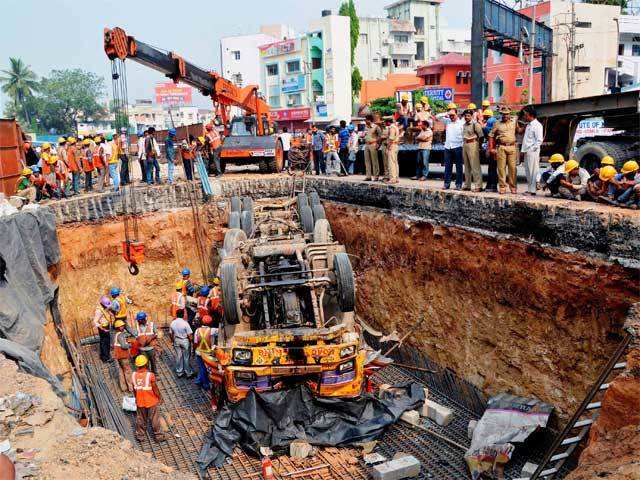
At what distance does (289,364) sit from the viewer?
7.62 m

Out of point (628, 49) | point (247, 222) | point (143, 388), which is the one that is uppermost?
point (628, 49)

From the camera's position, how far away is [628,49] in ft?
113

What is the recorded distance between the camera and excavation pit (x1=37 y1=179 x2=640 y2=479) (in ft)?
24.2

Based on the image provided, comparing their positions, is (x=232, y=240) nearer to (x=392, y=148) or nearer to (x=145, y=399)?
(x=145, y=399)

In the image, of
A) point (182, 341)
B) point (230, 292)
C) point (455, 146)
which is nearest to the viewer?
point (230, 292)

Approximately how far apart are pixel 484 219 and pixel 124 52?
24.3 ft

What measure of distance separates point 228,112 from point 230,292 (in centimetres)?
1106

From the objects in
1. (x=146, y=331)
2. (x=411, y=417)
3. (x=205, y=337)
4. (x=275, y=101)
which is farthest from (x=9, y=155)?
(x=275, y=101)

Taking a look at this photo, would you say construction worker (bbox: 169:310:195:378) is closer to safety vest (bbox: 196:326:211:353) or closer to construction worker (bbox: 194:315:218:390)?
construction worker (bbox: 194:315:218:390)

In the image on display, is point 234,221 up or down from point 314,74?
down

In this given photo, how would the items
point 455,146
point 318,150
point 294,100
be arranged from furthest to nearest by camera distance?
point 294,100 → point 318,150 → point 455,146

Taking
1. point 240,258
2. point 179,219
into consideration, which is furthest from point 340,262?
point 179,219

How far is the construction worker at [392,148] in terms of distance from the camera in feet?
39.9

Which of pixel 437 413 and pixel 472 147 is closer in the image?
pixel 437 413
